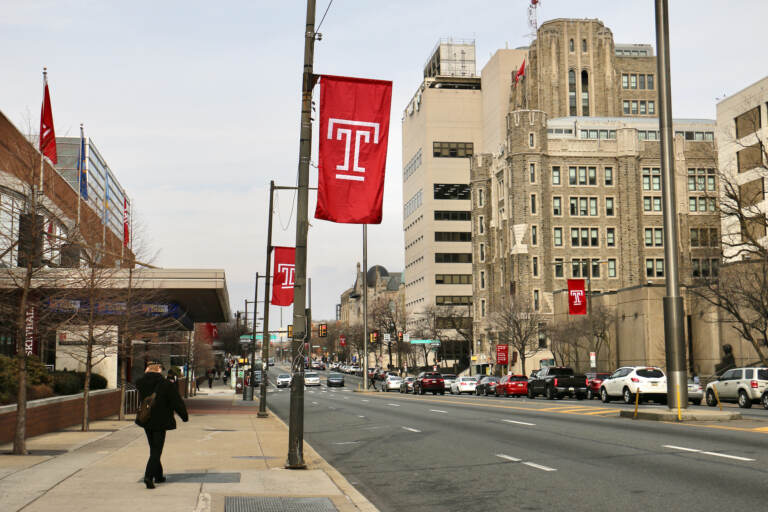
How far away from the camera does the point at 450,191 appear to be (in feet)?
438

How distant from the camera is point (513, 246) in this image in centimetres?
8938

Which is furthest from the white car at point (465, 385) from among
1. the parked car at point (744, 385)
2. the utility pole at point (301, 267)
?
the utility pole at point (301, 267)

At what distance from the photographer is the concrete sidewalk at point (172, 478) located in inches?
392

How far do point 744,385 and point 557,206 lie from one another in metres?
59.6

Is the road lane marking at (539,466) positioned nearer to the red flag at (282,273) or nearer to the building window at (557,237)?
the red flag at (282,273)

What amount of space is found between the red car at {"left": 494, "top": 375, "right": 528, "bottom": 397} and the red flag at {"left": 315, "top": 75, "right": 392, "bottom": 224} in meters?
40.5

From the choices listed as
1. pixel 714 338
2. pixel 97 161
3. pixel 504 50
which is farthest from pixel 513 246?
pixel 97 161

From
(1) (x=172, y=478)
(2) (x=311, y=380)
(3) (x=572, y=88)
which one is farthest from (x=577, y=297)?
(3) (x=572, y=88)

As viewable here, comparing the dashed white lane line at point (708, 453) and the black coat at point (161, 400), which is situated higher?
the black coat at point (161, 400)

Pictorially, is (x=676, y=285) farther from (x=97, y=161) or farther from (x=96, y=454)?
(x=97, y=161)

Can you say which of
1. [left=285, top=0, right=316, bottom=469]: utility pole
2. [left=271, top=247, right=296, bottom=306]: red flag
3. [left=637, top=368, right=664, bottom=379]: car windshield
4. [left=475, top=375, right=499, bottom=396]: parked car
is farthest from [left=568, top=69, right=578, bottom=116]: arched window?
[left=285, top=0, right=316, bottom=469]: utility pole

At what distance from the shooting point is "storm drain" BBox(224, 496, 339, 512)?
9789mm

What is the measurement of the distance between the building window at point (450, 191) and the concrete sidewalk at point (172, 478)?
4540 inches

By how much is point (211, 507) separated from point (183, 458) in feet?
20.1
